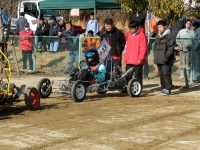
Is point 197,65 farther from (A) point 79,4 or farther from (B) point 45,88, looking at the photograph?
(A) point 79,4

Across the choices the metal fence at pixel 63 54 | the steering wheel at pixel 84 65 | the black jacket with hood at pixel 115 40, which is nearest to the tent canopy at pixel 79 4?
the metal fence at pixel 63 54

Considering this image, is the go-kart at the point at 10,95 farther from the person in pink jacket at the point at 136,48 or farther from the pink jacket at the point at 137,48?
the pink jacket at the point at 137,48

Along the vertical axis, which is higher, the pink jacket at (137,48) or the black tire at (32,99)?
the pink jacket at (137,48)

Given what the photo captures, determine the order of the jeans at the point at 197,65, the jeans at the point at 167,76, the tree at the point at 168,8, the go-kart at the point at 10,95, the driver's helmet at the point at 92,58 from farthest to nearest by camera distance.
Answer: the jeans at the point at 197,65 → the tree at the point at 168,8 → the jeans at the point at 167,76 → the driver's helmet at the point at 92,58 → the go-kart at the point at 10,95

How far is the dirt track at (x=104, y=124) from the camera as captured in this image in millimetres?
8875

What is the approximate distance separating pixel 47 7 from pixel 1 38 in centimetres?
835

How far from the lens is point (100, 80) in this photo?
1423 centimetres

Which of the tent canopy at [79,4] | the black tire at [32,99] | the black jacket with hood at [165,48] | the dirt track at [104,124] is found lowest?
the dirt track at [104,124]

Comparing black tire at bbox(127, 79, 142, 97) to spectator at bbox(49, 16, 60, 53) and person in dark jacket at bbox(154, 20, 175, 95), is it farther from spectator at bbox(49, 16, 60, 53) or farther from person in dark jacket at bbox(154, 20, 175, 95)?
spectator at bbox(49, 16, 60, 53)

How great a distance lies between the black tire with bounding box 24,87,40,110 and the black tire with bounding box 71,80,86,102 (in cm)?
119

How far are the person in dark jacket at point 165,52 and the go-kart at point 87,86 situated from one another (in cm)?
80

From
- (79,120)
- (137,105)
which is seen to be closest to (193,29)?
(137,105)

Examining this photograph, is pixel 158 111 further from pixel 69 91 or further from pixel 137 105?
pixel 69 91

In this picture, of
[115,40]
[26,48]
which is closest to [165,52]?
[115,40]
